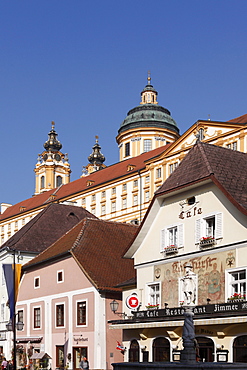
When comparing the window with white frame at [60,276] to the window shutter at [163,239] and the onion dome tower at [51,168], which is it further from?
the onion dome tower at [51,168]

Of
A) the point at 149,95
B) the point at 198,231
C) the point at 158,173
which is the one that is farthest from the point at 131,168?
the point at 198,231

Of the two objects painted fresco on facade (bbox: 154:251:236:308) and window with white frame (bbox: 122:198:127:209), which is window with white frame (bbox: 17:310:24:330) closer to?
painted fresco on facade (bbox: 154:251:236:308)

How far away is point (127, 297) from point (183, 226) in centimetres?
578

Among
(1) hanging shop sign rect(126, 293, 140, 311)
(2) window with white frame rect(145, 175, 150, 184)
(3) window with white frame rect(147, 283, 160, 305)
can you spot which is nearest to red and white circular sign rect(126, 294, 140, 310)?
(1) hanging shop sign rect(126, 293, 140, 311)

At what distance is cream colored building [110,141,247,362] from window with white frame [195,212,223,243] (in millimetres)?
36

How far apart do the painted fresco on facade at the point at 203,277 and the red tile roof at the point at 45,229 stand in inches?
810

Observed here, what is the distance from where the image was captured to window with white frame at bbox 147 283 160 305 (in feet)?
106

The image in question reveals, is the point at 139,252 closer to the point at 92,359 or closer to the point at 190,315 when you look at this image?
the point at 92,359

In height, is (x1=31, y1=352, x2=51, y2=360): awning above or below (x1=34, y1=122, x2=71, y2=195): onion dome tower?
below

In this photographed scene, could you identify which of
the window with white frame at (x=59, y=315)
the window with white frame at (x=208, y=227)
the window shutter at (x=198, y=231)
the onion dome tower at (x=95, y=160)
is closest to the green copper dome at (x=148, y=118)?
the onion dome tower at (x=95, y=160)

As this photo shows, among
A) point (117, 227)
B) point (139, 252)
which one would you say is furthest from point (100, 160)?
point (139, 252)

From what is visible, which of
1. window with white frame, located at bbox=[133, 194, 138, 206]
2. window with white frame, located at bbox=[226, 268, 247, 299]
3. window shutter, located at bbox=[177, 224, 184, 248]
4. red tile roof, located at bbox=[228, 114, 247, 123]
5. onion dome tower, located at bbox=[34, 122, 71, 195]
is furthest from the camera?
onion dome tower, located at bbox=[34, 122, 71, 195]

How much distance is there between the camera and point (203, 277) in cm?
2911

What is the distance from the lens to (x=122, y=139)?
4860 inches
